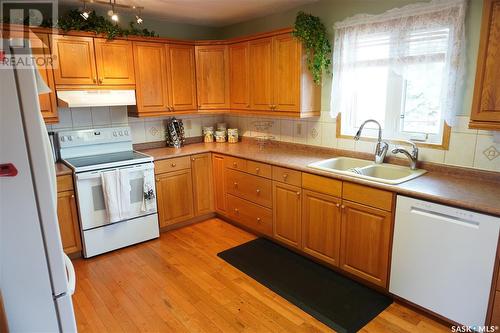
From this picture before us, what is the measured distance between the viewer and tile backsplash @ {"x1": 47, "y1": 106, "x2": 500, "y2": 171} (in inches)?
92.2

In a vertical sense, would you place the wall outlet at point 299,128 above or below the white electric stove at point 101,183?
above

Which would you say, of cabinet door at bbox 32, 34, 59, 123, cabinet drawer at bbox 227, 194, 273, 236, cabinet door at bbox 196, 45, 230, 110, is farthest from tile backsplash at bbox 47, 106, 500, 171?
cabinet drawer at bbox 227, 194, 273, 236

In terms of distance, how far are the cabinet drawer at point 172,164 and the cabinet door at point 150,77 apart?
0.61m

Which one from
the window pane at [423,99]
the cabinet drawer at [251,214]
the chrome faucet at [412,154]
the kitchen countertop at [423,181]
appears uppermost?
the window pane at [423,99]

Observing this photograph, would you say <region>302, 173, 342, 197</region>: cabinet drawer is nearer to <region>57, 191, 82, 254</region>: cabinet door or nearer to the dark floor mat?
the dark floor mat

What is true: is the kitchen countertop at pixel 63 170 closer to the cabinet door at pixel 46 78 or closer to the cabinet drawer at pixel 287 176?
the cabinet door at pixel 46 78

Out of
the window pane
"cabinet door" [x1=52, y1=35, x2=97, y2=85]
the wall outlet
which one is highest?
"cabinet door" [x1=52, y1=35, x2=97, y2=85]

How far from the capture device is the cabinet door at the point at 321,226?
2.65 m

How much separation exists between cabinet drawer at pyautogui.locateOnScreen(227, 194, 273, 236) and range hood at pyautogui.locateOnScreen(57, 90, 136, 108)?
1.54m

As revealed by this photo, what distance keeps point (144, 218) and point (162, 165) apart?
0.59 meters

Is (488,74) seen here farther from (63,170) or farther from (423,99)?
(63,170)

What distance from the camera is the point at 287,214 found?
306 centimetres

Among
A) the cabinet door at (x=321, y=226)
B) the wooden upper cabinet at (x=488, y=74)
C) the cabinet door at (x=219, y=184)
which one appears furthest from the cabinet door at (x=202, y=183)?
the wooden upper cabinet at (x=488, y=74)

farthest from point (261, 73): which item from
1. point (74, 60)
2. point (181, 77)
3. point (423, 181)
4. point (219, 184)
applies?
point (423, 181)
